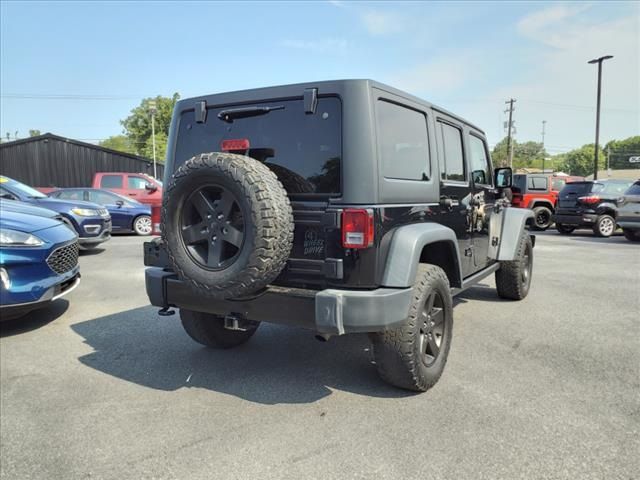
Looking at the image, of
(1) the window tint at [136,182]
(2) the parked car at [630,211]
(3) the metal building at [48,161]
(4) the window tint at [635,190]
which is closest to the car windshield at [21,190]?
(1) the window tint at [136,182]

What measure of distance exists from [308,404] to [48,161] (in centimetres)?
2871

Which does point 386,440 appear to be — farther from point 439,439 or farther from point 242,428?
point 242,428

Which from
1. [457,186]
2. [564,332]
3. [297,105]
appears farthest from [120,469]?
[564,332]

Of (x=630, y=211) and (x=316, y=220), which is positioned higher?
(x=316, y=220)

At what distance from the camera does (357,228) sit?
104 inches

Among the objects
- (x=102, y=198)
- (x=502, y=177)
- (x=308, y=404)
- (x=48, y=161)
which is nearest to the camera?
(x=308, y=404)

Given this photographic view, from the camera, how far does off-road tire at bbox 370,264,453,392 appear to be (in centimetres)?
289

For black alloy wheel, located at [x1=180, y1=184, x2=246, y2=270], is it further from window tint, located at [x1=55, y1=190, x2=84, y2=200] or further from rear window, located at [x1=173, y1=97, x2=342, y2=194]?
window tint, located at [x1=55, y1=190, x2=84, y2=200]

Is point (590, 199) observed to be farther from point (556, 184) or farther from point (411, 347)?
point (411, 347)

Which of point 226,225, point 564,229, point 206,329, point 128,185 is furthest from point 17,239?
point 564,229

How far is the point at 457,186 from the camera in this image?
12.8 feet

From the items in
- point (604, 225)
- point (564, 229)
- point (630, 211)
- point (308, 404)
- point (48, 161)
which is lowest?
point (308, 404)

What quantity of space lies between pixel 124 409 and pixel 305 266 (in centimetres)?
152

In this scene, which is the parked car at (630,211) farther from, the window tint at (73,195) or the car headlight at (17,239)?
the window tint at (73,195)
